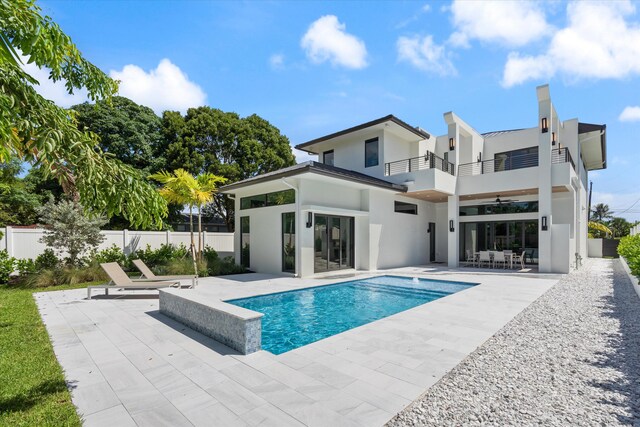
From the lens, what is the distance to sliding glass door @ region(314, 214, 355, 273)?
1431cm

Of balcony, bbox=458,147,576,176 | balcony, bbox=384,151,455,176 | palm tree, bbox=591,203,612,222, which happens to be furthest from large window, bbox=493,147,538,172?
palm tree, bbox=591,203,612,222

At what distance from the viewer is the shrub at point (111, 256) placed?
1392cm

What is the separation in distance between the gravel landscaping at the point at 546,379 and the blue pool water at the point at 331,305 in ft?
9.76

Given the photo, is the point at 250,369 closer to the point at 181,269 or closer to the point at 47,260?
the point at 181,269

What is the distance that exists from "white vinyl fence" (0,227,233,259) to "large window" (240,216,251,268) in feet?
11.8

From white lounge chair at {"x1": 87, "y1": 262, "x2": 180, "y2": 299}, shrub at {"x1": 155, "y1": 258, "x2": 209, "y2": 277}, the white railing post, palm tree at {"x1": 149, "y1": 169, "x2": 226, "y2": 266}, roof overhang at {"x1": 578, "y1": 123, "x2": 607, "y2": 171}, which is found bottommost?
shrub at {"x1": 155, "y1": 258, "x2": 209, "y2": 277}

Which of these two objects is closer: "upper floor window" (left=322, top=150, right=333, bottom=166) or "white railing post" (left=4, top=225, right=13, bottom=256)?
"white railing post" (left=4, top=225, right=13, bottom=256)

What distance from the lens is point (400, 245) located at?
1802 centimetres

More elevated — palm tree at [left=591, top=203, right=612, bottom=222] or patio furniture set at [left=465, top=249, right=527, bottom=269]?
palm tree at [left=591, top=203, right=612, bottom=222]

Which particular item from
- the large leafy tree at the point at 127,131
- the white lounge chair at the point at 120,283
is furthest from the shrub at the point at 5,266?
the large leafy tree at the point at 127,131

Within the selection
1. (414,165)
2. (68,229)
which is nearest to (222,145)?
(68,229)

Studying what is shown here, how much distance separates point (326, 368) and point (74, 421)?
276cm

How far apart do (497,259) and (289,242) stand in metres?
10.5

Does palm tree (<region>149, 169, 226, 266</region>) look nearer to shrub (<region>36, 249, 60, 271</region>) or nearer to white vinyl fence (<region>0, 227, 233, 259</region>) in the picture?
white vinyl fence (<region>0, 227, 233, 259</region>)
